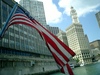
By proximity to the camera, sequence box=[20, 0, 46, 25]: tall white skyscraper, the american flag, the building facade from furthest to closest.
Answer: box=[20, 0, 46, 25]: tall white skyscraper, the building facade, the american flag

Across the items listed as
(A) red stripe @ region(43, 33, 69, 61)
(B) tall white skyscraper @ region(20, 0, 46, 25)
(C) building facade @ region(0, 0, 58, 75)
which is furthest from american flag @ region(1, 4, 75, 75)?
(B) tall white skyscraper @ region(20, 0, 46, 25)

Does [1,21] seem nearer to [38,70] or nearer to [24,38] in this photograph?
[24,38]

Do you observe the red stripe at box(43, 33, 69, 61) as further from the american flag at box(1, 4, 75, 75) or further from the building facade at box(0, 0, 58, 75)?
A: the building facade at box(0, 0, 58, 75)

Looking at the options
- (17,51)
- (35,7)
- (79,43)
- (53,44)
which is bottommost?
(53,44)

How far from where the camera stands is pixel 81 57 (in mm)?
161250

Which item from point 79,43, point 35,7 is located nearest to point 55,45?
point 79,43

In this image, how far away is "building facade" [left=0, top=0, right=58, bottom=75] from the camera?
37.2m

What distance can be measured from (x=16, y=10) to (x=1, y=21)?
3587 cm

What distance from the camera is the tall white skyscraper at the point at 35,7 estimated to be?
165000 millimetres

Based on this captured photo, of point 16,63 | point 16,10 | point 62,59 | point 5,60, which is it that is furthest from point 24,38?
point 62,59

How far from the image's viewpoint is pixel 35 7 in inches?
6678

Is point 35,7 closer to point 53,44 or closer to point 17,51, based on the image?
point 17,51

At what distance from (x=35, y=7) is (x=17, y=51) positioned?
4897 inches

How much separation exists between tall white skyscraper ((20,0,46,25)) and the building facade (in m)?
92.5
